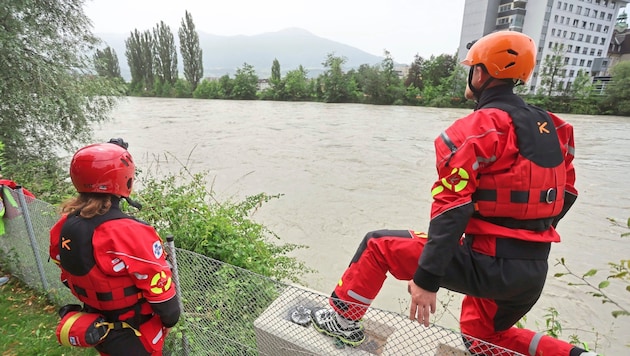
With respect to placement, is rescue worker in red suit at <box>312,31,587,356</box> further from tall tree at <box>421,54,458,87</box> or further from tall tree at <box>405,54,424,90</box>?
tall tree at <box>405,54,424,90</box>

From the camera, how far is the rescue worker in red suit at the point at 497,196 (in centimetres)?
155

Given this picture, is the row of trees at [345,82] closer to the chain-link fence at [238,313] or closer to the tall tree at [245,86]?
the tall tree at [245,86]

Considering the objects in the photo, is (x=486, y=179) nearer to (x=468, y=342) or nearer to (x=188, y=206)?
(x=468, y=342)

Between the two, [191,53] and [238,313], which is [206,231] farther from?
[191,53]

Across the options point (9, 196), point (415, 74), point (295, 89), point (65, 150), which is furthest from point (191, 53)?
point (9, 196)

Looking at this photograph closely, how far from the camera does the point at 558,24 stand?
150 feet

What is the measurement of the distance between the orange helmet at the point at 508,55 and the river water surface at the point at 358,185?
127 inches

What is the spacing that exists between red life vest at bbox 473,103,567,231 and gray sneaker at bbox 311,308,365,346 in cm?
99

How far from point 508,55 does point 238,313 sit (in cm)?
266

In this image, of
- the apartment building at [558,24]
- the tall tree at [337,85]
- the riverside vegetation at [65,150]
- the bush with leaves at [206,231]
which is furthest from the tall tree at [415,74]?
the bush with leaves at [206,231]

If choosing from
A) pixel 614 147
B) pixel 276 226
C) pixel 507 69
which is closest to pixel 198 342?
pixel 507 69

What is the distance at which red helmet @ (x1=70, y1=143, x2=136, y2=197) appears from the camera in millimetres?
1605

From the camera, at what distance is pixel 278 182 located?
10.7 meters

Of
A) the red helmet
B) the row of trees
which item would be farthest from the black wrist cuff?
the row of trees
